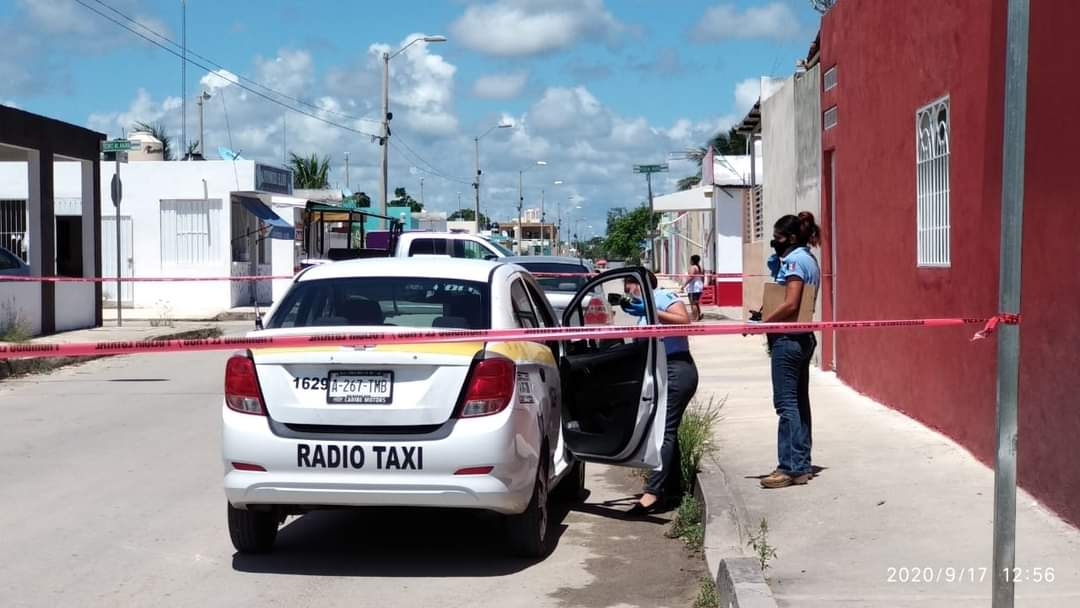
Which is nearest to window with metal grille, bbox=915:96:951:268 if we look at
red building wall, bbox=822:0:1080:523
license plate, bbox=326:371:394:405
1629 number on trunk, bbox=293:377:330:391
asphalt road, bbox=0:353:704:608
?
red building wall, bbox=822:0:1080:523

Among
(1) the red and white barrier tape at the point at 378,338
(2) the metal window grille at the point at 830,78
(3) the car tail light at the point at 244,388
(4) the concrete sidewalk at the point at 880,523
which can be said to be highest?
(2) the metal window grille at the point at 830,78

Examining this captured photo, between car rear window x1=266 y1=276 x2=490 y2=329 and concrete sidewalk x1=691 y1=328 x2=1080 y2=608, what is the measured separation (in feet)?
6.23

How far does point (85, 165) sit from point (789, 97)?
44.8 feet

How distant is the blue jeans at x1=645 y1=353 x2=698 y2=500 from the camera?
8.50 m

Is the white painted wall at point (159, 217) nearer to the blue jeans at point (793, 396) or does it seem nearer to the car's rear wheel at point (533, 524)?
the blue jeans at point (793, 396)

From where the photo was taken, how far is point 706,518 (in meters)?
7.65

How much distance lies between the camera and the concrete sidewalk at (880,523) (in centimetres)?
598

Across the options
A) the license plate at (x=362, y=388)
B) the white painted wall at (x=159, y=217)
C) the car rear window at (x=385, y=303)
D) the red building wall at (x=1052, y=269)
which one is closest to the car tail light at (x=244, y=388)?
the license plate at (x=362, y=388)

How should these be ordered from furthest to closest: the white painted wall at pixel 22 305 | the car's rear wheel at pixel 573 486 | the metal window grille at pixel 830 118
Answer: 1. the white painted wall at pixel 22 305
2. the metal window grille at pixel 830 118
3. the car's rear wheel at pixel 573 486

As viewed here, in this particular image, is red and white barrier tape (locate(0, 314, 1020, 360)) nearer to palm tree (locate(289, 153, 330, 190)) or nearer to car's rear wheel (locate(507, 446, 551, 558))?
car's rear wheel (locate(507, 446, 551, 558))

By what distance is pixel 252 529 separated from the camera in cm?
720

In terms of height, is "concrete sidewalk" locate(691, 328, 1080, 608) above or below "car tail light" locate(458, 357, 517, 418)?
below

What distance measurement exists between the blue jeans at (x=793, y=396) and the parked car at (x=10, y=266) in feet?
58.2

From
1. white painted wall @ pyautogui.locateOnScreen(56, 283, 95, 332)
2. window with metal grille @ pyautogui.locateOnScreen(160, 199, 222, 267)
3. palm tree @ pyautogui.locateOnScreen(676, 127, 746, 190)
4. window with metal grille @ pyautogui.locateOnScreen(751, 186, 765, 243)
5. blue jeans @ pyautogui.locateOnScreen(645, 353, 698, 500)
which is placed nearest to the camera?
blue jeans @ pyautogui.locateOnScreen(645, 353, 698, 500)
